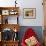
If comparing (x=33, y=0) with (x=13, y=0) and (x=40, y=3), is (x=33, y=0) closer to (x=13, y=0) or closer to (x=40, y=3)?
(x=40, y=3)

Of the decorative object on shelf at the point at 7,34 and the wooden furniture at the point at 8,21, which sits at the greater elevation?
the wooden furniture at the point at 8,21

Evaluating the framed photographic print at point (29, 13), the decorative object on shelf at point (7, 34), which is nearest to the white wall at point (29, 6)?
the framed photographic print at point (29, 13)

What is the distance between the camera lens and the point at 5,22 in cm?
565

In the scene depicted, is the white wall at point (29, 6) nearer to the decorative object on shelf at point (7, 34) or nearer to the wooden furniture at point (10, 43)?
the decorative object on shelf at point (7, 34)

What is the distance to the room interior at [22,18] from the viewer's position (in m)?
5.61

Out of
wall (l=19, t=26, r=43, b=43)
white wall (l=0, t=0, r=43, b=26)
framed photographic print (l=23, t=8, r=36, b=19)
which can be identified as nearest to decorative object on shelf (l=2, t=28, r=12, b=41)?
wall (l=19, t=26, r=43, b=43)

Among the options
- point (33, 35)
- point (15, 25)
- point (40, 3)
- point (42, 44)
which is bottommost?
point (42, 44)

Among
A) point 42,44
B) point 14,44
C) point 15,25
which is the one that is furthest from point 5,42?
point 42,44

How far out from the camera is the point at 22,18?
573 centimetres

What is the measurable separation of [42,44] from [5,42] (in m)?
1.33

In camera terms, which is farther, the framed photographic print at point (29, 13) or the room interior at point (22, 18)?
the framed photographic print at point (29, 13)

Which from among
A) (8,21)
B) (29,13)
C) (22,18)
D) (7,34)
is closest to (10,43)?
(7,34)

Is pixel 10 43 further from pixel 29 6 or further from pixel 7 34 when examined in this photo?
pixel 29 6

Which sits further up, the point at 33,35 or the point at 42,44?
the point at 33,35
